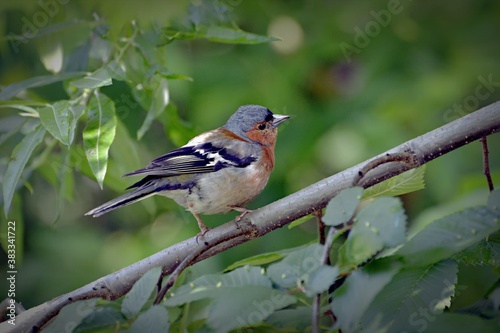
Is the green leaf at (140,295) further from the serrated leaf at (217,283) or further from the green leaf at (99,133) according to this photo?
the green leaf at (99,133)

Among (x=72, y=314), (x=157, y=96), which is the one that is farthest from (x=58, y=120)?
(x=72, y=314)

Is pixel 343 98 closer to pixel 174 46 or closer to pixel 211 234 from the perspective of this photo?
pixel 174 46

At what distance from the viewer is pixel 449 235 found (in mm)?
1771

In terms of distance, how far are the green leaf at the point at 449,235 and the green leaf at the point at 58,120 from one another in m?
1.59

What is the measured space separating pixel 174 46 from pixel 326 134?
163 centimetres

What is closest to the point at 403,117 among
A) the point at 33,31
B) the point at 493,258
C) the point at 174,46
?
the point at 174,46

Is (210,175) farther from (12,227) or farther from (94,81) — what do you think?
(12,227)

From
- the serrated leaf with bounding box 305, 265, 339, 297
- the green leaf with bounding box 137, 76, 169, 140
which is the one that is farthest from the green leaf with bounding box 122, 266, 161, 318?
the green leaf with bounding box 137, 76, 169, 140

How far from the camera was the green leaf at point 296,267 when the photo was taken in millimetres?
1839

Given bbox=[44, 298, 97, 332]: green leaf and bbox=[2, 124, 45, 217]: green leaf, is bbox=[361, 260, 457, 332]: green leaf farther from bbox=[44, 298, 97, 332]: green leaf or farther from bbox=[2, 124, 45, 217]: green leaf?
bbox=[2, 124, 45, 217]: green leaf

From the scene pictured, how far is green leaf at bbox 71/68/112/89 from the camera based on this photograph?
2951mm

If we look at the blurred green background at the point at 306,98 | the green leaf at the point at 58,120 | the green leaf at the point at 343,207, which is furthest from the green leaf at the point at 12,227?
the green leaf at the point at 343,207

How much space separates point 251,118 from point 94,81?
129 cm

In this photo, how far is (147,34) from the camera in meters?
3.68
